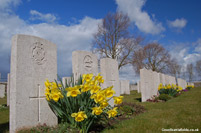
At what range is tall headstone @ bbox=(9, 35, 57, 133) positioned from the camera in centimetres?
345

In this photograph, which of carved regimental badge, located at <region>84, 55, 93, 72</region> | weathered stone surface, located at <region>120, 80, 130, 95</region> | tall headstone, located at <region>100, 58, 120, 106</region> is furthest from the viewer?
weathered stone surface, located at <region>120, 80, 130, 95</region>

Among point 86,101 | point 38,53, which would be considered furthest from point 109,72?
point 86,101

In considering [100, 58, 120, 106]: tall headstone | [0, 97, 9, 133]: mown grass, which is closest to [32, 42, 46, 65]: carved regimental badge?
[0, 97, 9, 133]: mown grass

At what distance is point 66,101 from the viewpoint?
3334 millimetres

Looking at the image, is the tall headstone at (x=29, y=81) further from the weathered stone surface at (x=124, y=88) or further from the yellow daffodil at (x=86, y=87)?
the weathered stone surface at (x=124, y=88)

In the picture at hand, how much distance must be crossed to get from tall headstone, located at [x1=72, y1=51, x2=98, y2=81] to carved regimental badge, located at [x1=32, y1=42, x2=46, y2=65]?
3.85ft

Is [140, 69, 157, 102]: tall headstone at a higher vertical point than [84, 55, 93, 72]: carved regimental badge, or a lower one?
lower

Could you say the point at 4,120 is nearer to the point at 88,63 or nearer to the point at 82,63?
the point at 82,63

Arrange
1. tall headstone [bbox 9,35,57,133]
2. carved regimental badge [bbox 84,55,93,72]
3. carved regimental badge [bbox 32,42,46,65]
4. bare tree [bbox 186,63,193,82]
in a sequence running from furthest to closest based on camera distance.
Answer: bare tree [bbox 186,63,193,82], carved regimental badge [bbox 84,55,93,72], carved regimental badge [bbox 32,42,46,65], tall headstone [bbox 9,35,57,133]

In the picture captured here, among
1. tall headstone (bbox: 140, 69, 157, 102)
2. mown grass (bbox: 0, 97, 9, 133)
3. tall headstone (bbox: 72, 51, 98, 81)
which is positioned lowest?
mown grass (bbox: 0, 97, 9, 133)

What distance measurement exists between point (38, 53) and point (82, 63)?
1557mm

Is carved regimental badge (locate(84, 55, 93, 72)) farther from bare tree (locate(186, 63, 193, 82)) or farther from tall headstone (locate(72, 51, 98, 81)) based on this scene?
bare tree (locate(186, 63, 193, 82))

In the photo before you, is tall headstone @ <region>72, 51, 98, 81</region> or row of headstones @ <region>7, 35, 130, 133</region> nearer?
row of headstones @ <region>7, 35, 130, 133</region>

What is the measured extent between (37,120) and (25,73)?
3.66 feet
